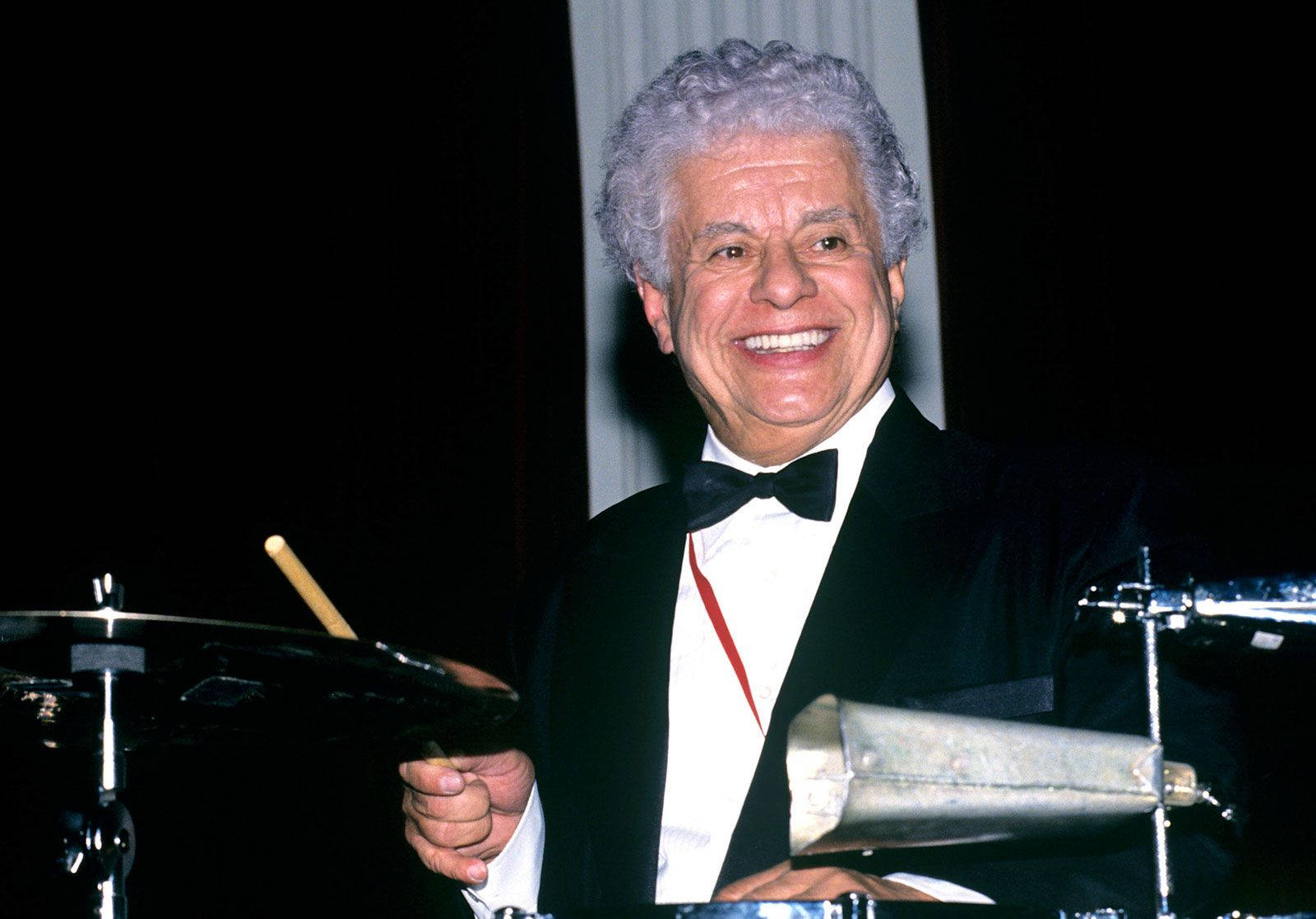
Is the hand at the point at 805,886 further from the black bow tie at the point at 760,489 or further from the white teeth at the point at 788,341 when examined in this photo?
the white teeth at the point at 788,341

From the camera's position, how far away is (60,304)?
2711 mm

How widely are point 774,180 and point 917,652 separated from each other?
2.11 feet

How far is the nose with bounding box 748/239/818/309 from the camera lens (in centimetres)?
188

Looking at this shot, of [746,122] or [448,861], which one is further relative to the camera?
[746,122]

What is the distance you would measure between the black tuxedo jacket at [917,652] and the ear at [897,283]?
160 millimetres

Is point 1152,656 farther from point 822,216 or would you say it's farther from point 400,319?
point 400,319

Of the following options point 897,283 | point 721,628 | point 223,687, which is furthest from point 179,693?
point 897,283

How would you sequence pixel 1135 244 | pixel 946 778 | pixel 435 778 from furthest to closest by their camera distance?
pixel 1135 244 → pixel 435 778 → pixel 946 778

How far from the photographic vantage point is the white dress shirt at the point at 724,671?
66.6 inches

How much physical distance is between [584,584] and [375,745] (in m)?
0.57

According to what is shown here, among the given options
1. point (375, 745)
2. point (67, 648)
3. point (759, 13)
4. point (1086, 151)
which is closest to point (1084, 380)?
point (1086, 151)

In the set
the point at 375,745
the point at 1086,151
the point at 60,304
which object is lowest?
the point at 375,745

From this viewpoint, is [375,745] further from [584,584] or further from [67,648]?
[584,584]

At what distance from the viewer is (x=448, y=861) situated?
1.66m
